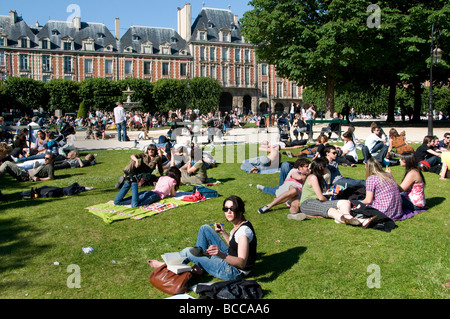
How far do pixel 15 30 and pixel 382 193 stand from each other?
57.5 meters

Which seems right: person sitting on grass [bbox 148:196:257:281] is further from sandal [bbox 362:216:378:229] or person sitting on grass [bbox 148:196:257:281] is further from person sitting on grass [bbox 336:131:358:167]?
person sitting on grass [bbox 336:131:358:167]

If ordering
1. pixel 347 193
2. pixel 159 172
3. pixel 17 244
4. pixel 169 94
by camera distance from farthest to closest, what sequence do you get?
1. pixel 169 94
2. pixel 159 172
3. pixel 347 193
4. pixel 17 244

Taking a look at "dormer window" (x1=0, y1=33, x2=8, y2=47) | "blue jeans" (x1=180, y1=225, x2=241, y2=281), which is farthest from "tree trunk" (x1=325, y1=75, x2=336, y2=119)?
"dormer window" (x1=0, y1=33, x2=8, y2=47)

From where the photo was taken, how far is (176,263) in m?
4.56

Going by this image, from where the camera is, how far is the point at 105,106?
51.8 meters

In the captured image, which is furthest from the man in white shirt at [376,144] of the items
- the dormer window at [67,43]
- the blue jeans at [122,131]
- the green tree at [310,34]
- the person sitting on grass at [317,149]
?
the dormer window at [67,43]

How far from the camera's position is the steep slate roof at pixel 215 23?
6141cm

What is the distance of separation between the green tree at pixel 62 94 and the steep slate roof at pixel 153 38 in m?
10.3

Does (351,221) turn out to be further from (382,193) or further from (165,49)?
(165,49)

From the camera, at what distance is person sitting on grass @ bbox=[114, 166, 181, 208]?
7.63m

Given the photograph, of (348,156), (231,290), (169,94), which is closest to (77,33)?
(169,94)

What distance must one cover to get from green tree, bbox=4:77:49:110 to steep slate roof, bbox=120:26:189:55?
1333cm
